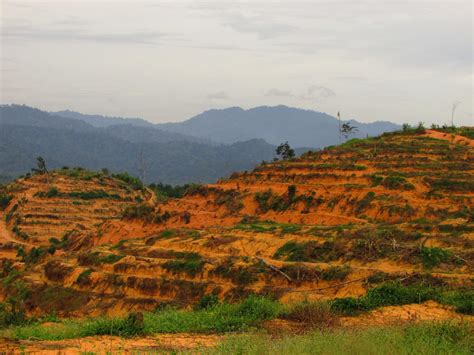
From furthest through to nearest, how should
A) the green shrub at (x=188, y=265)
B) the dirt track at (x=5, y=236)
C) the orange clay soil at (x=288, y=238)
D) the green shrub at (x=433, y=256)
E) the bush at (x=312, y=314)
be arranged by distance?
the dirt track at (x=5, y=236) < the green shrub at (x=188, y=265) < the orange clay soil at (x=288, y=238) < the green shrub at (x=433, y=256) < the bush at (x=312, y=314)

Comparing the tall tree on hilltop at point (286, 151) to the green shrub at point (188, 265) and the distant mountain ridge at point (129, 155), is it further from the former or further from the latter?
the distant mountain ridge at point (129, 155)

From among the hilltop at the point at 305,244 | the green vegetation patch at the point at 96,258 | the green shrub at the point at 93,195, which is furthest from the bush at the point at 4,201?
the green vegetation patch at the point at 96,258

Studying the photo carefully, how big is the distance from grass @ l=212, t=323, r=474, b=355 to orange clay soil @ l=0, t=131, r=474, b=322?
183 inches

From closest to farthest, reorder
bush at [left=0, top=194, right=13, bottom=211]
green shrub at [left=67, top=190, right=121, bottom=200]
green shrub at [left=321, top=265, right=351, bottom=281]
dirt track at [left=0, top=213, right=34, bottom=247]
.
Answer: green shrub at [left=321, top=265, right=351, bottom=281] → dirt track at [left=0, top=213, right=34, bottom=247] → green shrub at [left=67, top=190, right=121, bottom=200] → bush at [left=0, top=194, right=13, bottom=211]

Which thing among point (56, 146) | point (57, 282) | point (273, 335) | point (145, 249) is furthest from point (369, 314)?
point (56, 146)

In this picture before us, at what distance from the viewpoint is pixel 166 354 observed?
7289mm

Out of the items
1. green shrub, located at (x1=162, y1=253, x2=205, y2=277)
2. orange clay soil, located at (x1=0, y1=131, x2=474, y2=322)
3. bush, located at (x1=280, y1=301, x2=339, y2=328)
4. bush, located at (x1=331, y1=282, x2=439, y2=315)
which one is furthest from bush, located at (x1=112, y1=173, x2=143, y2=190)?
bush, located at (x1=280, y1=301, x2=339, y2=328)

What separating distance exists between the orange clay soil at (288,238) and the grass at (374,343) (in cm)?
466

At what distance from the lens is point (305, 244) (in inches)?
735

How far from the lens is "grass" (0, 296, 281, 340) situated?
9.12m

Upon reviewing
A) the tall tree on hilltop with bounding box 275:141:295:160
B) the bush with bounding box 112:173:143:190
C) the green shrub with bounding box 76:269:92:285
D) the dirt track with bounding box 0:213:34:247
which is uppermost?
the tall tree on hilltop with bounding box 275:141:295:160

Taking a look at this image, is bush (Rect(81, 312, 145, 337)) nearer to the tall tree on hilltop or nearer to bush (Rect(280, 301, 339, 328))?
bush (Rect(280, 301, 339, 328))

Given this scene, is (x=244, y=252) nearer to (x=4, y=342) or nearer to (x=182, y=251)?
(x=182, y=251)

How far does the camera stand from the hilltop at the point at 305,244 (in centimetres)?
1397
